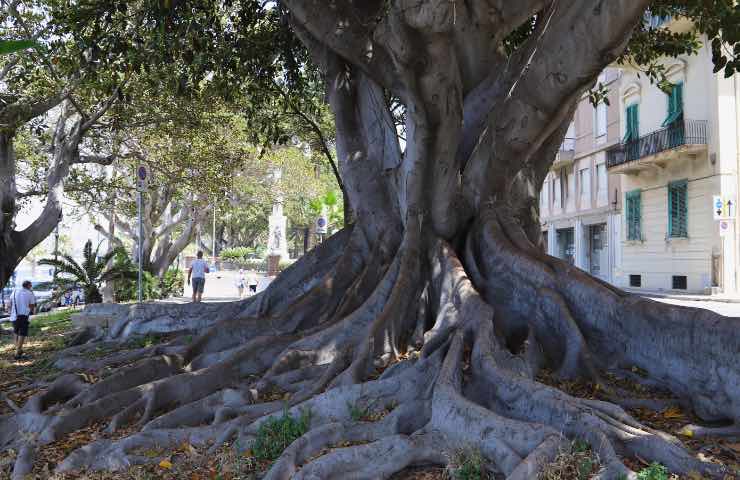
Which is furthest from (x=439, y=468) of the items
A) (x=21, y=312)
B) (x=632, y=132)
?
(x=632, y=132)

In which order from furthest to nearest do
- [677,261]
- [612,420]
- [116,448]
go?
[677,261]
[116,448]
[612,420]

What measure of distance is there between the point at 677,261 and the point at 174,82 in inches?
769

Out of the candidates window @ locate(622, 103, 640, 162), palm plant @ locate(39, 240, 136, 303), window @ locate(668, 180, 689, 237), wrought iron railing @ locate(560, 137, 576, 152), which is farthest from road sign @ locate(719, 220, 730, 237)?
palm plant @ locate(39, 240, 136, 303)

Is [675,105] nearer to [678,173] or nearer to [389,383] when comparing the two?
[678,173]

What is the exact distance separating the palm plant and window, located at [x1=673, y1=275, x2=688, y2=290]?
62.6 feet

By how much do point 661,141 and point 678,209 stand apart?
2.63m

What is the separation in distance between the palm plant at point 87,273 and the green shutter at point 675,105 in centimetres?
1932

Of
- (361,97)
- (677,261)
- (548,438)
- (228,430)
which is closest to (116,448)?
(228,430)

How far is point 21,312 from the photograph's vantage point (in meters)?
11.3

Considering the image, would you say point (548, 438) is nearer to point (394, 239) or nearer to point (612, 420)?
point (612, 420)

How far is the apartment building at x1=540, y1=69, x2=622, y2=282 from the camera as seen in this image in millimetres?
29172

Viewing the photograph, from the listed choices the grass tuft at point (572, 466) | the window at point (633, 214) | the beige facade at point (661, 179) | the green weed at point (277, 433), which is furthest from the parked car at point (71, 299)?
the grass tuft at point (572, 466)

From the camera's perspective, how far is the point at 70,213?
2738 centimetres

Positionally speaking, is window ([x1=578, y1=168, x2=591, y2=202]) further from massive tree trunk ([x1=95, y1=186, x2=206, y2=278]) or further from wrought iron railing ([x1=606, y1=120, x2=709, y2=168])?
massive tree trunk ([x1=95, y1=186, x2=206, y2=278])
